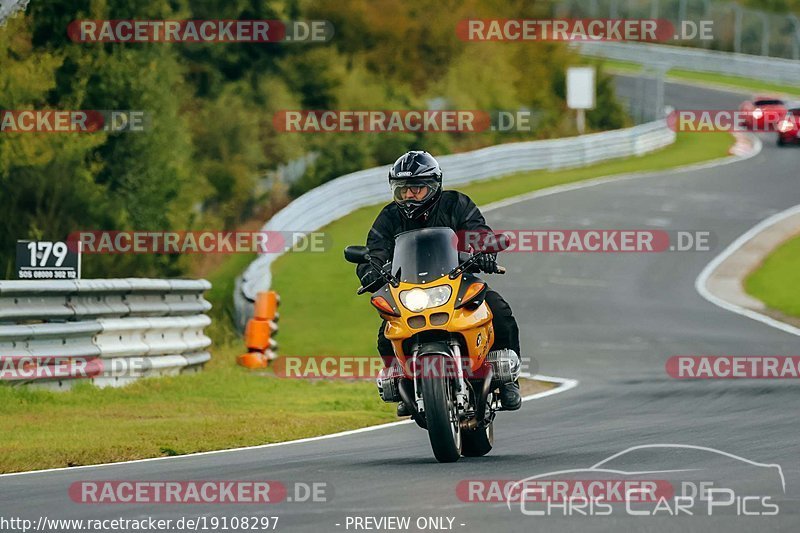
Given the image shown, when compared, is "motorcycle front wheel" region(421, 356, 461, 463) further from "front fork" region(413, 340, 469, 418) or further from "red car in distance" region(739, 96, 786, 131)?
"red car in distance" region(739, 96, 786, 131)

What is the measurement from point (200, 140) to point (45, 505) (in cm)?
4218

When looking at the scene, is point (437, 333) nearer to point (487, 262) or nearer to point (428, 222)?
point (487, 262)

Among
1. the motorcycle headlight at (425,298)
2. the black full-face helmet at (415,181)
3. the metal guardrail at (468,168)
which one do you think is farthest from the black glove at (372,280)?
the metal guardrail at (468,168)

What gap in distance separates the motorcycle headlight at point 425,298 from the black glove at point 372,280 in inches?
14.8

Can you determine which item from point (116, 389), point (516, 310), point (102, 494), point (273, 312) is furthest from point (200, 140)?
point (102, 494)

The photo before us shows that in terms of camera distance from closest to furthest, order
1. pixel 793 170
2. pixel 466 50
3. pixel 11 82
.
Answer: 1. pixel 11 82
2. pixel 793 170
3. pixel 466 50

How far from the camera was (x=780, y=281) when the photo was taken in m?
30.5

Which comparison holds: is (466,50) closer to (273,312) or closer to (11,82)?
(11,82)

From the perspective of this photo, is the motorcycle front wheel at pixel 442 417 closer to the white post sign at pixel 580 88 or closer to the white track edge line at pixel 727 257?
the white track edge line at pixel 727 257

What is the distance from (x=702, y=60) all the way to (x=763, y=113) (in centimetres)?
2827

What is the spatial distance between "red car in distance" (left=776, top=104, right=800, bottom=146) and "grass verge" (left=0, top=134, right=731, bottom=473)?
2926 centimetres

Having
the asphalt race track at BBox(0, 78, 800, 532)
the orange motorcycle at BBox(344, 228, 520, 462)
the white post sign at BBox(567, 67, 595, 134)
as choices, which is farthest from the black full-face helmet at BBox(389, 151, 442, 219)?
the white post sign at BBox(567, 67, 595, 134)

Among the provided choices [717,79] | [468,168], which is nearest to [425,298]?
[468,168]

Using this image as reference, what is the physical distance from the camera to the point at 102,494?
919 cm
